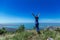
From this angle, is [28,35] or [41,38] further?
[28,35]

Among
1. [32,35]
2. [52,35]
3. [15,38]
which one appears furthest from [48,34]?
[15,38]

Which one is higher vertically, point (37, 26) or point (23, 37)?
point (37, 26)

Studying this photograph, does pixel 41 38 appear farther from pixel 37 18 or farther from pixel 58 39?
pixel 37 18

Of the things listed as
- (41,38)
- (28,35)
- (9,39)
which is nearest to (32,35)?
(28,35)

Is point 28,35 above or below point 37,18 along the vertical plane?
below

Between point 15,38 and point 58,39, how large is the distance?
2.91 meters

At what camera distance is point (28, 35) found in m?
12.3

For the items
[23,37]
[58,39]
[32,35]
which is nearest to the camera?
[58,39]

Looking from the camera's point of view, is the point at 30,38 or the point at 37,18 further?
the point at 37,18

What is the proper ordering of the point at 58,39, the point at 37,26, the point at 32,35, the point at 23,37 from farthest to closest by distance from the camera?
the point at 37,26 → the point at 32,35 → the point at 23,37 → the point at 58,39

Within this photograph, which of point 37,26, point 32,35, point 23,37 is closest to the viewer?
point 23,37

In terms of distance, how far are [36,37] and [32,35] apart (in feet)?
2.20

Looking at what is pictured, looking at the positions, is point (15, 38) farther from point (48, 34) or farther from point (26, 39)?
point (48, 34)

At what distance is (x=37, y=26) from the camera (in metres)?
13.6
